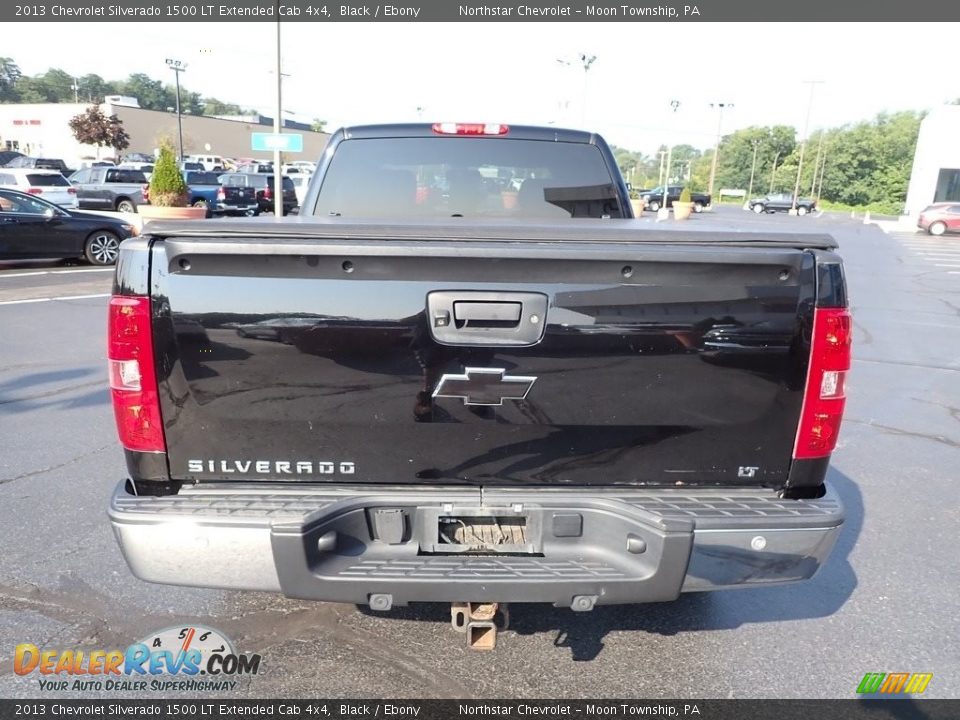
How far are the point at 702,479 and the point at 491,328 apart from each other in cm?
91

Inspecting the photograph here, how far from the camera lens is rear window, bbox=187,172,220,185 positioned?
29.1 m

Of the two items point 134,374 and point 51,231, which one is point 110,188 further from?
point 134,374

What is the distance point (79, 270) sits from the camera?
13.9 metres

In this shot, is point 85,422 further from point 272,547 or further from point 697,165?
point 697,165

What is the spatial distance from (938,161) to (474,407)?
51.9 m

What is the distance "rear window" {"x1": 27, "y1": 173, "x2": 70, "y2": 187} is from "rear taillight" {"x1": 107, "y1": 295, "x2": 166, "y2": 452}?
2540cm

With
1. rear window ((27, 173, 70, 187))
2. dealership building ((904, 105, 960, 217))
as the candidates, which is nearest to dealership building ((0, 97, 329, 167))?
rear window ((27, 173, 70, 187))

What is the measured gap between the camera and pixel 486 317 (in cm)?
222

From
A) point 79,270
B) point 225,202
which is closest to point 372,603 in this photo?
point 79,270

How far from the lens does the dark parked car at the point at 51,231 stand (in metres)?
12.9

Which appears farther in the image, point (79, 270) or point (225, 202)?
point (225, 202)

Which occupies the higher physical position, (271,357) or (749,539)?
(271,357)

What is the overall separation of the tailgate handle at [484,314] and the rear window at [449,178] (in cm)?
192

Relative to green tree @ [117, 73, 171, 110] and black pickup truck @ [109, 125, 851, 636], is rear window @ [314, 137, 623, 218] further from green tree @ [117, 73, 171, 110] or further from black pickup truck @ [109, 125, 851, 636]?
green tree @ [117, 73, 171, 110]
